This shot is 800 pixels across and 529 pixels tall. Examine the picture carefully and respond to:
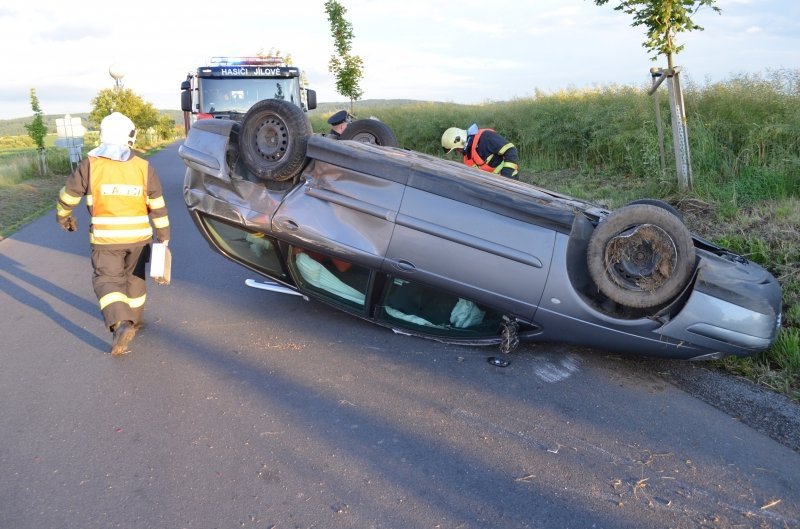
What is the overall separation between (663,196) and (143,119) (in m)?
37.3

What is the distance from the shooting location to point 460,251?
4.47m

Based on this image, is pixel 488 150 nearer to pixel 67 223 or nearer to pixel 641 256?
pixel 641 256

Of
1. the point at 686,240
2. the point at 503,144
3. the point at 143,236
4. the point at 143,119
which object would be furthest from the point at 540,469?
the point at 143,119

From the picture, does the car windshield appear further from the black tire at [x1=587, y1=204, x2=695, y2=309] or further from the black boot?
the black tire at [x1=587, y1=204, x2=695, y2=309]

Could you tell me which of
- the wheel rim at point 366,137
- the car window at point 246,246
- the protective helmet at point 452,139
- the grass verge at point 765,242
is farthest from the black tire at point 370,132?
the grass verge at point 765,242

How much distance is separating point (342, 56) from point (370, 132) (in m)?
17.0

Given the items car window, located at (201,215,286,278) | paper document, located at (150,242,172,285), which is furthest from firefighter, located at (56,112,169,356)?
car window, located at (201,215,286,278)

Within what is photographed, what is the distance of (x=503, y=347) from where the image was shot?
4.72 m

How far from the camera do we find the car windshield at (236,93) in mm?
12555

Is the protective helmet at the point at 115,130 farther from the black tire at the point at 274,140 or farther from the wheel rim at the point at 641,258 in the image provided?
the wheel rim at the point at 641,258

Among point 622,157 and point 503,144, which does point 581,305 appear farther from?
point 622,157

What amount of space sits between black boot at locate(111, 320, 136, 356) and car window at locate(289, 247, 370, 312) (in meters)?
1.29

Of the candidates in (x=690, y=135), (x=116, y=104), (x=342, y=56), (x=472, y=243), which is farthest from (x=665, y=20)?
(x=116, y=104)

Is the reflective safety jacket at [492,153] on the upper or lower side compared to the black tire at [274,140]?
lower
